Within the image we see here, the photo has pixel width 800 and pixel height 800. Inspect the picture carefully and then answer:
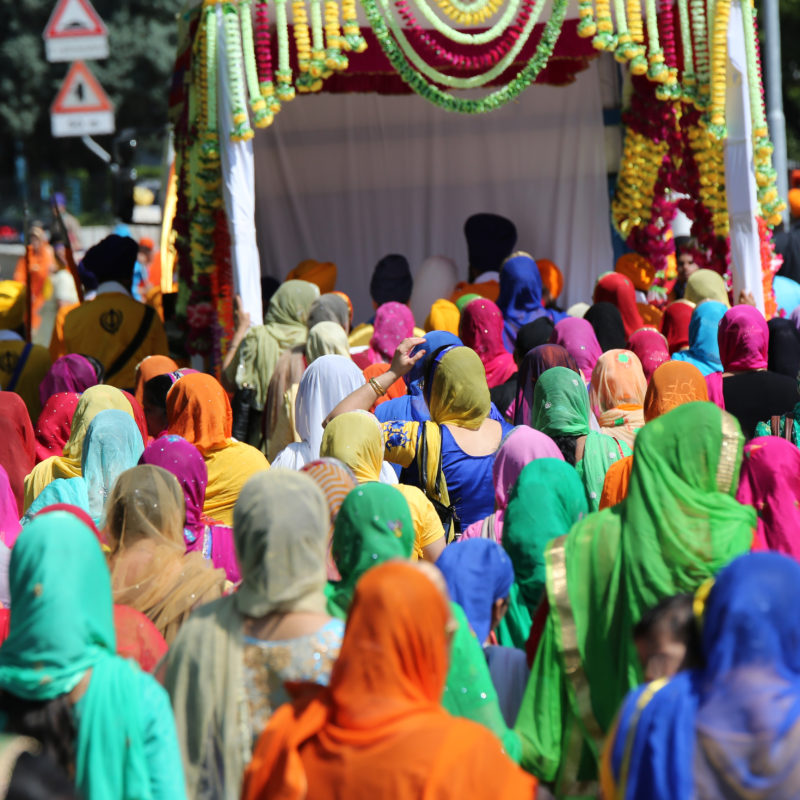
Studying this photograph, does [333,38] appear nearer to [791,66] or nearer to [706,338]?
[706,338]

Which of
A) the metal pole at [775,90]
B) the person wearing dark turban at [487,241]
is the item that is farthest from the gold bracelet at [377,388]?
the metal pole at [775,90]

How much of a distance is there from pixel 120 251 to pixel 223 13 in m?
1.74

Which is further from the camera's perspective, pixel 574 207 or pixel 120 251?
pixel 574 207

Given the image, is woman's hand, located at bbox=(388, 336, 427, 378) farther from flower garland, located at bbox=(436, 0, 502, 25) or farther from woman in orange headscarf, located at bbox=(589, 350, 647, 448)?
flower garland, located at bbox=(436, 0, 502, 25)

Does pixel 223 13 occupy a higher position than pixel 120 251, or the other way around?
pixel 223 13

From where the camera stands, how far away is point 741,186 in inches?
295

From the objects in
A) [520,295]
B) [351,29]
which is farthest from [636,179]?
[351,29]

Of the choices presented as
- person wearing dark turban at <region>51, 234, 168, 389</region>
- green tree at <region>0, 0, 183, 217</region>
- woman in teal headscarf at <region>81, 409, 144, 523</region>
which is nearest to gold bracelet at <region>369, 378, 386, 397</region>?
woman in teal headscarf at <region>81, 409, 144, 523</region>

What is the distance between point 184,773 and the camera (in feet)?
7.66

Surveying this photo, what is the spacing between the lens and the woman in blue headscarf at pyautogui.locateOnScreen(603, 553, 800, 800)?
189cm

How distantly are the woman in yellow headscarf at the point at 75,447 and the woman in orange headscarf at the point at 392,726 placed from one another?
2.42m

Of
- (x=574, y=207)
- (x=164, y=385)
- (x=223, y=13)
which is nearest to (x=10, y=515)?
(x=164, y=385)

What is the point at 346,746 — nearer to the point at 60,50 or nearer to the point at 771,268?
the point at 771,268

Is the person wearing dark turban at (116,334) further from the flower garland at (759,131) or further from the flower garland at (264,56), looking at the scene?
the flower garland at (759,131)
